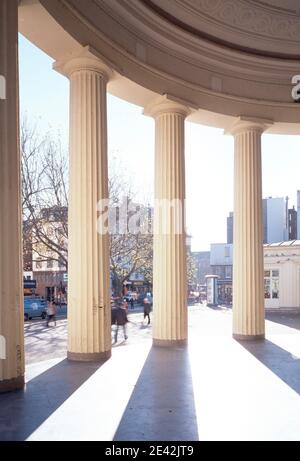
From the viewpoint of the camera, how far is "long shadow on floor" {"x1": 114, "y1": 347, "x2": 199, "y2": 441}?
6.24 meters

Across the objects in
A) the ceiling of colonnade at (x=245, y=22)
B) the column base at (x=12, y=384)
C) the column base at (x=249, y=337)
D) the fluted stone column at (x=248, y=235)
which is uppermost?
the ceiling of colonnade at (x=245, y=22)

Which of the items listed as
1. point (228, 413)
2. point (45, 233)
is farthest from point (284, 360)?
point (45, 233)

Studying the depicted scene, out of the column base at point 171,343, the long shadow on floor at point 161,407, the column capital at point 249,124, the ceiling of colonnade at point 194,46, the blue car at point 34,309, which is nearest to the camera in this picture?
the long shadow on floor at point 161,407

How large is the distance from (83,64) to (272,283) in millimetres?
28122

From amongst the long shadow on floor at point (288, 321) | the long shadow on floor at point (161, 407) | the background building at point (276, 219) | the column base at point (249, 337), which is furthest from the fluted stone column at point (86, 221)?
the background building at point (276, 219)

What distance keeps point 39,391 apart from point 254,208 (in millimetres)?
10791

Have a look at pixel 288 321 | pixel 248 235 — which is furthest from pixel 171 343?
pixel 288 321

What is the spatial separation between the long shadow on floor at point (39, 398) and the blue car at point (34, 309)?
22982 millimetres

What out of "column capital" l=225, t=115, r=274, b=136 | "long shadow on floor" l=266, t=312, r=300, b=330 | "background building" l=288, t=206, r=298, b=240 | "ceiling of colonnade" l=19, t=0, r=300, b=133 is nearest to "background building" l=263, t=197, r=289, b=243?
"background building" l=288, t=206, r=298, b=240

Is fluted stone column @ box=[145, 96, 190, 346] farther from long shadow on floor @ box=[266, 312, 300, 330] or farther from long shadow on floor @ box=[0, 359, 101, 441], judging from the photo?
long shadow on floor @ box=[266, 312, 300, 330]

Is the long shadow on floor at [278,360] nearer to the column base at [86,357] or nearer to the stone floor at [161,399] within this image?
the stone floor at [161,399]

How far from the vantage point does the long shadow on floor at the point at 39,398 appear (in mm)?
6449

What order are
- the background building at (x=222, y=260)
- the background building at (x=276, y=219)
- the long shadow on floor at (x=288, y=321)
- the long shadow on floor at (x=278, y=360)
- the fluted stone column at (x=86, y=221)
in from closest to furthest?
the long shadow on floor at (x=278, y=360), the fluted stone column at (x=86, y=221), the long shadow on floor at (x=288, y=321), the background building at (x=276, y=219), the background building at (x=222, y=260)

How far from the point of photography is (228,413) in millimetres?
7156
